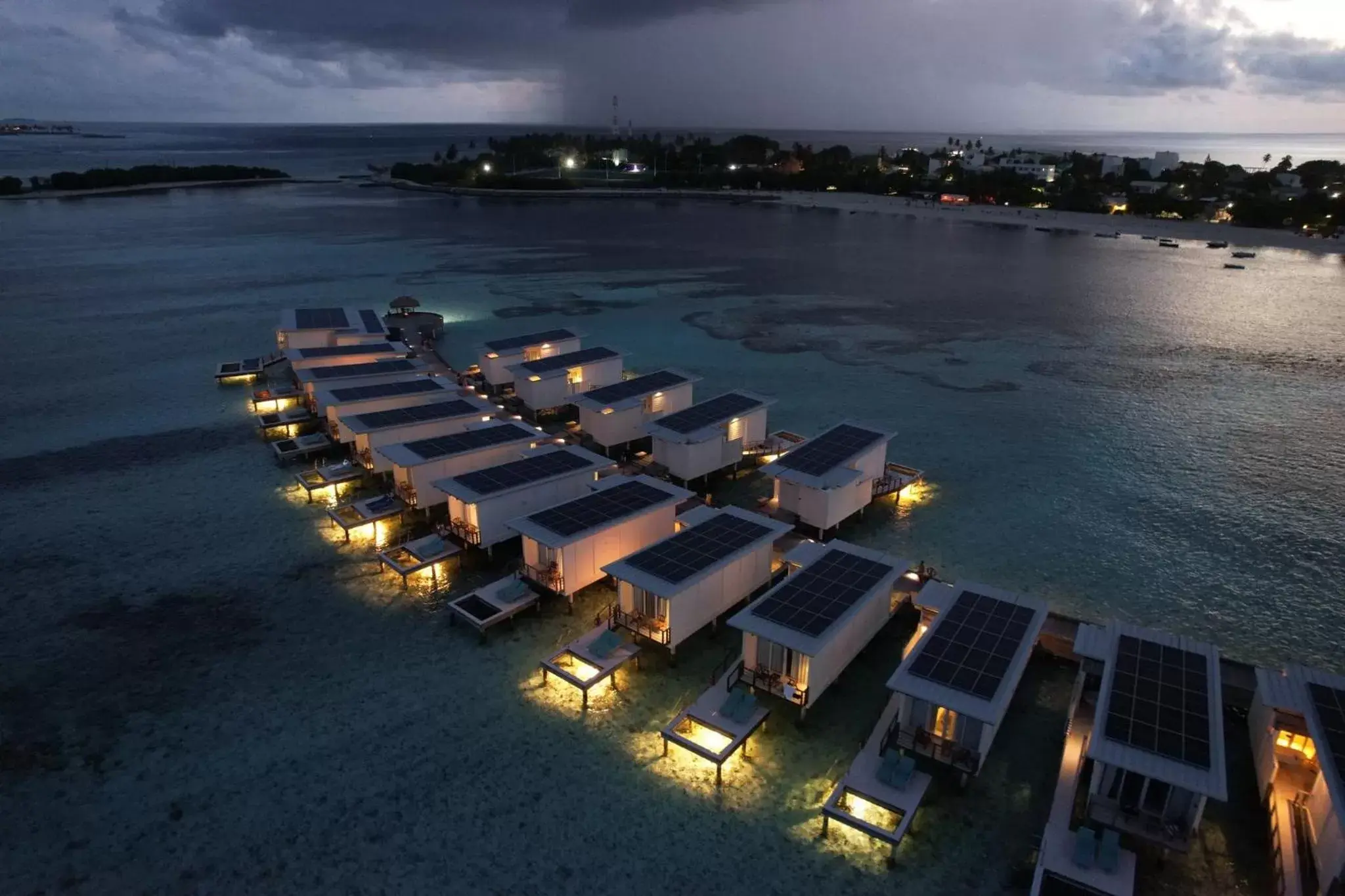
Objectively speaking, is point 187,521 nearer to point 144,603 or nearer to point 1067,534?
point 144,603

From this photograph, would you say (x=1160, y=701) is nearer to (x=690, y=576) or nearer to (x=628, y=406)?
(x=690, y=576)

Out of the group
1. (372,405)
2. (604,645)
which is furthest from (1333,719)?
(372,405)

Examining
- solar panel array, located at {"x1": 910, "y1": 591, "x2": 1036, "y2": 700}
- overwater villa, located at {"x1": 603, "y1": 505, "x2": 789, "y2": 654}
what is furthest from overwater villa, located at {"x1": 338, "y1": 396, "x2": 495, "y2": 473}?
solar panel array, located at {"x1": 910, "y1": 591, "x2": 1036, "y2": 700}

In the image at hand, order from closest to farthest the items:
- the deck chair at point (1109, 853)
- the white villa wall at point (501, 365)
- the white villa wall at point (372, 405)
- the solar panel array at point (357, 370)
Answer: the deck chair at point (1109, 853) < the white villa wall at point (372, 405) < the solar panel array at point (357, 370) < the white villa wall at point (501, 365)

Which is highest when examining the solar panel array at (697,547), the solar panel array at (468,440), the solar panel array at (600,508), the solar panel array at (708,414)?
the solar panel array at (708,414)

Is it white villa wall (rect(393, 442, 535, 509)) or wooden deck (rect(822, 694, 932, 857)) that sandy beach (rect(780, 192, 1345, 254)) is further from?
wooden deck (rect(822, 694, 932, 857))

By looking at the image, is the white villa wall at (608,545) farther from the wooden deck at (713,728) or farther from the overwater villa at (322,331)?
the overwater villa at (322,331)

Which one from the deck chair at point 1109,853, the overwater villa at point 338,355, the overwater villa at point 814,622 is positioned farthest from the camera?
the overwater villa at point 338,355

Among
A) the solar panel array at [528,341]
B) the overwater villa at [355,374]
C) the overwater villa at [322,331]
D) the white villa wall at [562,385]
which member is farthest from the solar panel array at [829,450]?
the overwater villa at [322,331]
